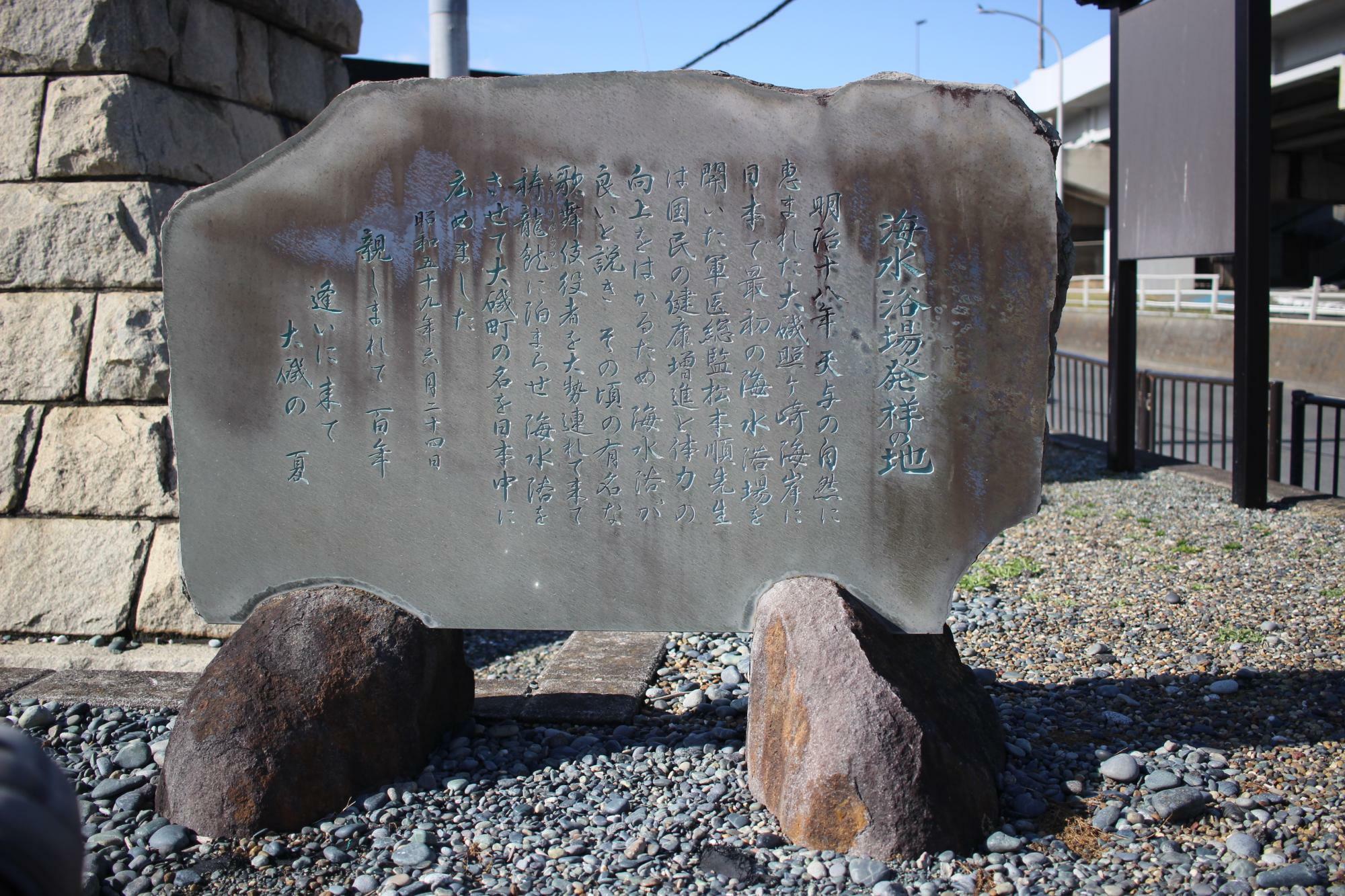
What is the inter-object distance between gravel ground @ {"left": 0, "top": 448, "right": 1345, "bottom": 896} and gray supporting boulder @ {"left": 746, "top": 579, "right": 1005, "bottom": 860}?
0.08 meters

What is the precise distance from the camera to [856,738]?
283cm

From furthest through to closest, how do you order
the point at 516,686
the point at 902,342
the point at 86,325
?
the point at 86,325 → the point at 516,686 → the point at 902,342

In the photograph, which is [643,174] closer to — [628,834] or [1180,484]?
[628,834]

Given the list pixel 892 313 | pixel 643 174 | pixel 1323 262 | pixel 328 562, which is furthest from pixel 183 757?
pixel 1323 262

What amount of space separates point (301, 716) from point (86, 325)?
7.86 feet

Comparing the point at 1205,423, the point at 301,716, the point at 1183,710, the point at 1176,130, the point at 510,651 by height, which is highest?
the point at 1176,130

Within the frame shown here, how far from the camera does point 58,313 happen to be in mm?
4508

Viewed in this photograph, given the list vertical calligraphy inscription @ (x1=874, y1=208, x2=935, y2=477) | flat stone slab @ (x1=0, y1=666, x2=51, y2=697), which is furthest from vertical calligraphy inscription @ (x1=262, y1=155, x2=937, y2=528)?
flat stone slab @ (x1=0, y1=666, x2=51, y2=697)

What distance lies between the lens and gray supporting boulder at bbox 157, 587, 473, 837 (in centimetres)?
305

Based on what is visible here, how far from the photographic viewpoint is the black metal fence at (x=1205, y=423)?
22.3 feet

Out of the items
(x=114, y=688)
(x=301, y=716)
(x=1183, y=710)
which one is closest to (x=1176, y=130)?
(x=1183, y=710)

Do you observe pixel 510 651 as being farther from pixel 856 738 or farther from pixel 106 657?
pixel 856 738

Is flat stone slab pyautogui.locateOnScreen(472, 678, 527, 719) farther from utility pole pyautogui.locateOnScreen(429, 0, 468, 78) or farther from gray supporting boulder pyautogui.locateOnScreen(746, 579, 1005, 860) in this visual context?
utility pole pyautogui.locateOnScreen(429, 0, 468, 78)

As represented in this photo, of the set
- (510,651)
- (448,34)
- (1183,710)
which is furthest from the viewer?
(448,34)
